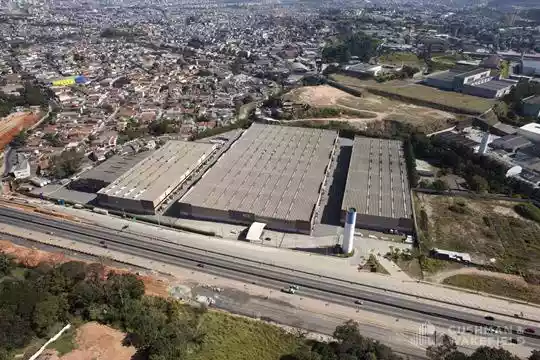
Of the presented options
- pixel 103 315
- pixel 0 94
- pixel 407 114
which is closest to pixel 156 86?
pixel 0 94

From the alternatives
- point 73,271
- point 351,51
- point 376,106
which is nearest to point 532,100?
point 376,106

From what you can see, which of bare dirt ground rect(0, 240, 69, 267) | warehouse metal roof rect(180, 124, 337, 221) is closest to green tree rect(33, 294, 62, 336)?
bare dirt ground rect(0, 240, 69, 267)

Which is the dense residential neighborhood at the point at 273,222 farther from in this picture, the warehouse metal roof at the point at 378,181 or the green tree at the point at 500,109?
the green tree at the point at 500,109

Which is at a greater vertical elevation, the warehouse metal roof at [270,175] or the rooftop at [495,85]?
the rooftop at [495,85]

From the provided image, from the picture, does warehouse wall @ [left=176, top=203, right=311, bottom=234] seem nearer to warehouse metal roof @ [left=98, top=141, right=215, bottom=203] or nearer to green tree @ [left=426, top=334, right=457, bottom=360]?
warehouse metal roof @ [left=98, top=141, right=215, bottom=203]

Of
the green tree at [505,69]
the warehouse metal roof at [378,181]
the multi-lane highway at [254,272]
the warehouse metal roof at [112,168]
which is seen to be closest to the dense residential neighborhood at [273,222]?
the multi-lane highway at [254,272]

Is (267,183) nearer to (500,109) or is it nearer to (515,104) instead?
(500,109)

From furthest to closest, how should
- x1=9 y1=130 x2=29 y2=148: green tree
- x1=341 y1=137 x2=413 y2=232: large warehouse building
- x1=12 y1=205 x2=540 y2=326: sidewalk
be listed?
x1=9 y1=130 x2=29 y2=148: green tree, x1=341 y1=137 x2=413 y2=232: large warehouse building, x1=12 y1=205 x2=540 y2=326: sidewalk
